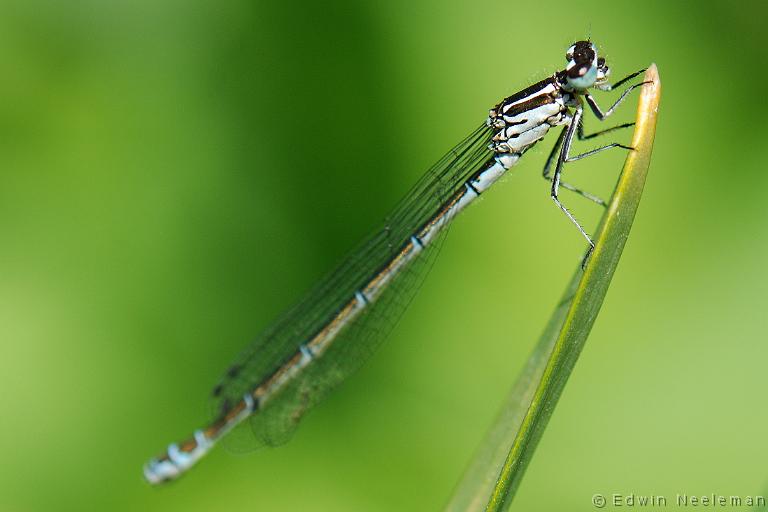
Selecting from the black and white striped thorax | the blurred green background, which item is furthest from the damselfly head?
the blurred green background

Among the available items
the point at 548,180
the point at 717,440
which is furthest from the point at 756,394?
the point at 548,180

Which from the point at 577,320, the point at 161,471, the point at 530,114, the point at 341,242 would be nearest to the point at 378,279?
the point at 341,242

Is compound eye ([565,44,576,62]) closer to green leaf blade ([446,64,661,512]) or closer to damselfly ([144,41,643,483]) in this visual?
damselfly ([144,41,643,483])

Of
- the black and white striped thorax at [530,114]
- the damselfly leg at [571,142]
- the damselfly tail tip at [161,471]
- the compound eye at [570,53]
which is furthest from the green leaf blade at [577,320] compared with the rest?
the damselfly tail tip at [161,471]

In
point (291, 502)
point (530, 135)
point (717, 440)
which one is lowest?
point (717, 440)

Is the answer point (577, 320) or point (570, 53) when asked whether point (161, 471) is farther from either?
point (570, 53)

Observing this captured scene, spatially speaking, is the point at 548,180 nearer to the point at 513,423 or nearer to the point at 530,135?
the point at 530,135
